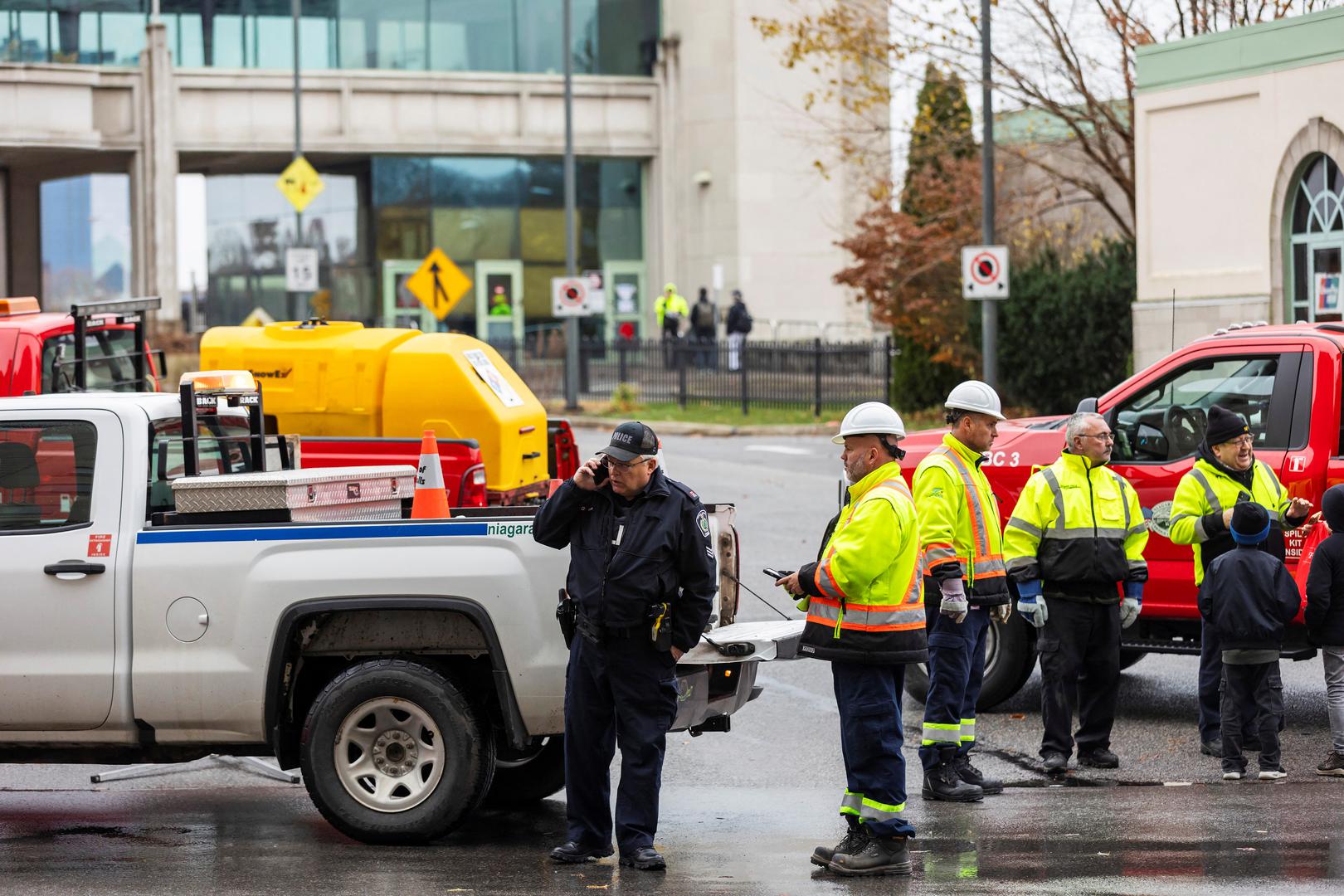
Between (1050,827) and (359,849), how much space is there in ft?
9.48

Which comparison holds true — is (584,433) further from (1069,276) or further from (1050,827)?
(1050,827)

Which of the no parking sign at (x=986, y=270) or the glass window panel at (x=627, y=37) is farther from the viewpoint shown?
the glass window panel at (x=627, y=37)

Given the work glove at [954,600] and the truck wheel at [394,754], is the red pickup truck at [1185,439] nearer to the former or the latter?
the work glove at [954,600]

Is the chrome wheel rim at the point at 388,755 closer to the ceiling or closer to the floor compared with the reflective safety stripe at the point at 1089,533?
closer to the floor

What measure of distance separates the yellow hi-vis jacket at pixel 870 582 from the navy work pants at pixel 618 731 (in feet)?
2.12

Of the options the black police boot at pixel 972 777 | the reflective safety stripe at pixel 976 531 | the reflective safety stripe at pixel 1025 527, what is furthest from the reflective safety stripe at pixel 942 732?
the reflective safety stripe at pixel 1025 527

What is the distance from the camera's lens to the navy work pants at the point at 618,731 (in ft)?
22.4

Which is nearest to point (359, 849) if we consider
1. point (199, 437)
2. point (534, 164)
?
point (199, 437)

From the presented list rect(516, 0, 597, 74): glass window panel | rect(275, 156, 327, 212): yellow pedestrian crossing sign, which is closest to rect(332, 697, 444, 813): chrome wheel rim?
rect(275, 156, 327, 212): yellow pedestrian crossing sign

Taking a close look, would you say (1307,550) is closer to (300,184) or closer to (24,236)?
(300,184)

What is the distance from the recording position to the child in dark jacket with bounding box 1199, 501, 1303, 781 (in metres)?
8.63

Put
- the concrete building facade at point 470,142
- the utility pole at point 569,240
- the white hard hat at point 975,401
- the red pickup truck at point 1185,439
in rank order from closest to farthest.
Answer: the white hard hat at point 975,401, the red pickup truck at point 1185,439, the utility pole at point 569,240, the concrete building facade at point 470,142

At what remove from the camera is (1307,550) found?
9.33 m

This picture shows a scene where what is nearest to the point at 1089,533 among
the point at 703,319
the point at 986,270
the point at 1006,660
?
the point at 1006,660
